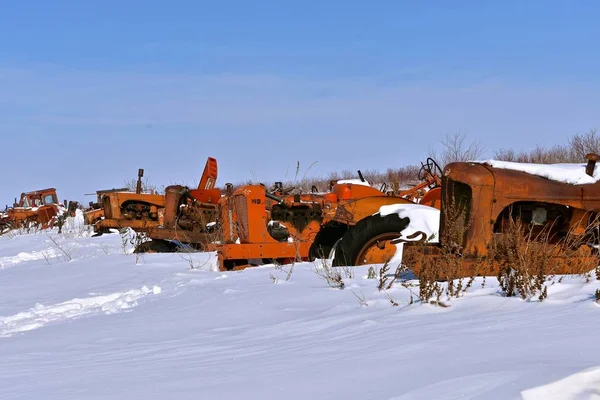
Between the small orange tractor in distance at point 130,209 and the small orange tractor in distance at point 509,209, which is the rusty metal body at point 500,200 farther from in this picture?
the small orange tractor in distance at point 130,209

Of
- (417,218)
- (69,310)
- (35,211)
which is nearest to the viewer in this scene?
(69,310)

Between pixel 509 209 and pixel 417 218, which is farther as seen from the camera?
pixel 417 218

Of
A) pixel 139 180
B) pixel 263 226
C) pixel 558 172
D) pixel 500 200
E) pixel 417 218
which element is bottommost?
pixel 263 226

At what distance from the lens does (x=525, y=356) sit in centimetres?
335

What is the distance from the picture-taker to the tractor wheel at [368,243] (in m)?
8.34

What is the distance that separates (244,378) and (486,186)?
3.95 m

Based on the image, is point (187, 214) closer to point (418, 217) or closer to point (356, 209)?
point (356, 209)

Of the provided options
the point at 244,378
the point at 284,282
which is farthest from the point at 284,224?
the point at 244,378

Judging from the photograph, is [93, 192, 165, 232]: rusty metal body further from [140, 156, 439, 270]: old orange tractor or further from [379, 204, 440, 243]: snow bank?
[379, 204, 440, 243]: snow bank

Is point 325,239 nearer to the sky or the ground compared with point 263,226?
nearer to the ground

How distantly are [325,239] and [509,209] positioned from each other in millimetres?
3719

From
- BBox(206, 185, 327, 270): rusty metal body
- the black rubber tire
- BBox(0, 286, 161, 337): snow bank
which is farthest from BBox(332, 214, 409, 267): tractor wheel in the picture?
BBox(0, 286, 161, 337): snow bank

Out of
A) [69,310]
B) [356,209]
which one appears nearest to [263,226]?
[356,209]

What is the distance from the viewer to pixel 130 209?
2161 cm
